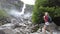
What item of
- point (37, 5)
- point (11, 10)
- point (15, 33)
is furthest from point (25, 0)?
point (15, 33)

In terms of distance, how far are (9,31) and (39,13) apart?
4.02 metres

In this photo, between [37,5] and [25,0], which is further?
[25,0]

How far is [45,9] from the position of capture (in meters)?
17.1

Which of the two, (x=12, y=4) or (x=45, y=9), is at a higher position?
(x=45, y=9)

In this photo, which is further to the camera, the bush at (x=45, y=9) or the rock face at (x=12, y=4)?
the rock face at (x=12, y=4)

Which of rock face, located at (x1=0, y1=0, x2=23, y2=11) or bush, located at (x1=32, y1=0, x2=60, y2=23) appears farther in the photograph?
rock face, located at (x1=0, y1=0, x2=23, y2=11)

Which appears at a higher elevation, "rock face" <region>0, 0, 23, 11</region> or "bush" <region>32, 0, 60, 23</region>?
"bush" <region>32, 0, 60, 23</region>

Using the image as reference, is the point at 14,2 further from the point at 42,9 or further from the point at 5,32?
the point at 5,32

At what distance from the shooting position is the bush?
17047 millimetres

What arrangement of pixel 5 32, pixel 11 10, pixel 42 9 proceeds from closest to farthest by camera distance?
pixel 5 32, pixel 42 9, pixel 11 10

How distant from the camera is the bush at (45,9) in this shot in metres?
17.0

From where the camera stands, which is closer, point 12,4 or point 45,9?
point 45,9

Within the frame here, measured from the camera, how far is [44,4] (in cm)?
1784

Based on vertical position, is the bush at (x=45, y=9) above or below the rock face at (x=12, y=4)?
above
